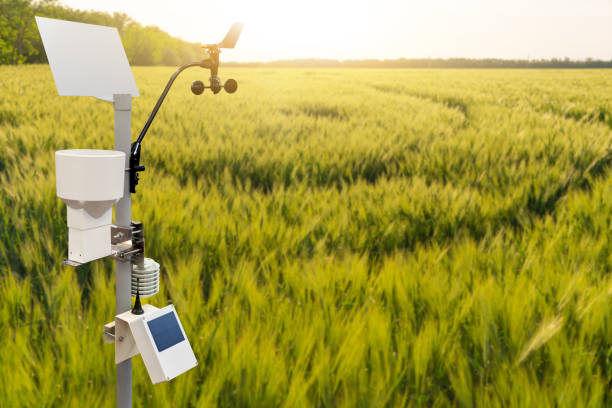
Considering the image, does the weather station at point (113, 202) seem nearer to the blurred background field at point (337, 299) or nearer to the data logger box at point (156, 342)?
the data logger box at point (156, 342)

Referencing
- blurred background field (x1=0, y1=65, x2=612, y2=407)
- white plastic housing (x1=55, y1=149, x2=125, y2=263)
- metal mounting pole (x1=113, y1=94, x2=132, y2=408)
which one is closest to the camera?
white plastic housing (x1=55, y1=149, x2=125, y2=263)

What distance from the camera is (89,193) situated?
2.89 ft

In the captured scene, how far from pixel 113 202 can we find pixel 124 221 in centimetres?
7

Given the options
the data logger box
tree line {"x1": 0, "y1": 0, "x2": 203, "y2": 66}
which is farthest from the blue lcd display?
tree line {"x1": 0, "y1": 0, "x2": 203, "y2": 66}

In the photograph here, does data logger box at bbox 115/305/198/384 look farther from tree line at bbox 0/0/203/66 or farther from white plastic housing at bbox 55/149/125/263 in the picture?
tree line at bbox 0/0/203/66

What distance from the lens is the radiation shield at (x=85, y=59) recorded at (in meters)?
0.91

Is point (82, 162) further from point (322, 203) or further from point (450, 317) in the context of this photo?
point (322, 203)

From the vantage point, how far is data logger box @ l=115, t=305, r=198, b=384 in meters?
0.94

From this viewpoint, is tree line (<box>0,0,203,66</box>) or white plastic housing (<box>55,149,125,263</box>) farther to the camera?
tree line (<box>0,0,203,66</box>)

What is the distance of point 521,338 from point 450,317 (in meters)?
0.18

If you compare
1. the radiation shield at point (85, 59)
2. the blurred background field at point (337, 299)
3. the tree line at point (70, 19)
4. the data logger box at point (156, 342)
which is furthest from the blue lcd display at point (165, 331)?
the tree line at point (70, 19)

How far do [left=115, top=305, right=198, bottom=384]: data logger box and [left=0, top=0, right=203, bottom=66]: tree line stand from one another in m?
22.6

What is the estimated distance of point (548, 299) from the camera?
1.51 meters

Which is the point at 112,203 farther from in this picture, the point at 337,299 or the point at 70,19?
the point at 70,19
